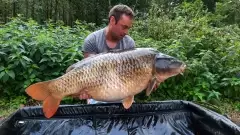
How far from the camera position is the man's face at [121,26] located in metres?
3.02

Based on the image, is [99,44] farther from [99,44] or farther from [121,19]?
[121,19]

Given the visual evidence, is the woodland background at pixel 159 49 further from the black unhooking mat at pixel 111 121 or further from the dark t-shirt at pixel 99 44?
the black unhooking mat at pixel 111 121

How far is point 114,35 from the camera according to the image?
315cm

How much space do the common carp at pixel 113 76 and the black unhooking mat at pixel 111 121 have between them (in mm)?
394

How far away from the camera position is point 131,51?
102 inches

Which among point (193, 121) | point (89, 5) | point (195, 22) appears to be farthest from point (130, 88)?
point (89, 5)

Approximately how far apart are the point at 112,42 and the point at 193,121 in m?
0.87

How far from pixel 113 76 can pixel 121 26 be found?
2.08 feet

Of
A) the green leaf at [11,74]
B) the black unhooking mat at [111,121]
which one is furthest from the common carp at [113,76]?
the green leaf at [11,74]

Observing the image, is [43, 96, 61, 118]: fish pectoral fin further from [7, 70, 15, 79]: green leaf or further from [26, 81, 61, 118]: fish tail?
[7, 70, 15, 79]: green leaf

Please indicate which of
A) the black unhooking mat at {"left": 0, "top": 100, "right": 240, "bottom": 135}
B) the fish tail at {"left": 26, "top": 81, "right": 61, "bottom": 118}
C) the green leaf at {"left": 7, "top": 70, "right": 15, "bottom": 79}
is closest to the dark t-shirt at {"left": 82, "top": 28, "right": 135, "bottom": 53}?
the black unhooking mat at {"left": 0, "top": 100, "right": 240, "bottom": 135}

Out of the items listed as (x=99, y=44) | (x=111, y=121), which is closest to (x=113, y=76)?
(x=111, y=121)

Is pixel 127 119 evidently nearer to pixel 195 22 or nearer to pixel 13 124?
pixel 13 124

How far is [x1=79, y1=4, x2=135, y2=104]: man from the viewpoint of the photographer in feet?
9.93
